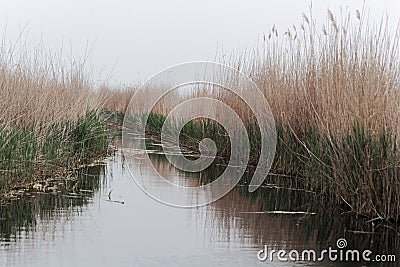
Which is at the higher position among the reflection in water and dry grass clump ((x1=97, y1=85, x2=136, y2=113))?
dry grass clump ((x1=97, y1=85, x2=136, y2=113))

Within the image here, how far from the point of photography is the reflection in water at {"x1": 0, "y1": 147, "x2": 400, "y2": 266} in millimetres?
4258

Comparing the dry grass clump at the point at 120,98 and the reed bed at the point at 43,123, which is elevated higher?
the dry grass clump at the point at 120,98

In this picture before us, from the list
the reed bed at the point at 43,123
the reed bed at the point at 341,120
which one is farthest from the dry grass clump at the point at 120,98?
the reed bed at the point at 341,120

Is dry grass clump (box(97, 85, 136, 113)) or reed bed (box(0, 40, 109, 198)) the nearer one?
reed bed (box(0, 40, 109, 198))

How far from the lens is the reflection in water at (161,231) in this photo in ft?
14.0

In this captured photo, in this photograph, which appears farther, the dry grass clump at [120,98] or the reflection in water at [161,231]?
the dry grass clump at [120,98]

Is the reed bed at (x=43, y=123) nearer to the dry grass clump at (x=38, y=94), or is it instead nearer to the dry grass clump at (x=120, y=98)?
the dry grass clump at (x=38, y=94)

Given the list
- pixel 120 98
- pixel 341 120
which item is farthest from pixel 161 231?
pixel 120 98

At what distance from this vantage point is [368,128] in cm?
574

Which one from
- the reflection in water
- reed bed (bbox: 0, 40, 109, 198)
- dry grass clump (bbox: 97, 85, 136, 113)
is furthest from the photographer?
dry grass clump (bbox: 97, 85, 136, 113)

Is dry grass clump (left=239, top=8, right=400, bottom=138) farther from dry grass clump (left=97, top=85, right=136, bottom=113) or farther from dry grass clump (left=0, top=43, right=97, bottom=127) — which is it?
dry grass clump (left=97, top=85, right=136, bottom=113)

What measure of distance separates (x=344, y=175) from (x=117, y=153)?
23.6 ft

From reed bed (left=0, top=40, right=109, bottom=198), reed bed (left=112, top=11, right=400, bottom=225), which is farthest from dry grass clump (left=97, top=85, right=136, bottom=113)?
reed bed (left=112, top=11, right=400, bottom=225)

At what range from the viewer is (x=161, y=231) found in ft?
16.9
